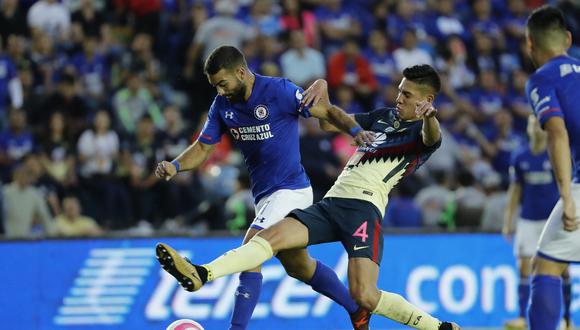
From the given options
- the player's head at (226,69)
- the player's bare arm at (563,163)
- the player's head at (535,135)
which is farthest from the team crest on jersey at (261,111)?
the player's head at (535,135)

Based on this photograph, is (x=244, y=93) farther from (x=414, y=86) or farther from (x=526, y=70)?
(x=526, y=70)

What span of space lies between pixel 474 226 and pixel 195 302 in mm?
4149

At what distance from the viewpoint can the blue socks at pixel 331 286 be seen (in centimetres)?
883

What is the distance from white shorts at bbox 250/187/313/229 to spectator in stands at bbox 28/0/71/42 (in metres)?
8.16

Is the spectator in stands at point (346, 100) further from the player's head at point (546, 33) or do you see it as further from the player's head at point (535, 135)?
the player's head at point (546, 33)

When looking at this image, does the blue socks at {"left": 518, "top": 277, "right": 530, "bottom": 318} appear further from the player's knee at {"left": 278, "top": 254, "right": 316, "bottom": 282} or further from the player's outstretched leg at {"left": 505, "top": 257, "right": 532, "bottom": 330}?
the player's knee at {"left": 278, "top": 254, "right": 316, "bottom": 282}

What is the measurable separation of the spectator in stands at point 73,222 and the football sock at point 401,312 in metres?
6.20

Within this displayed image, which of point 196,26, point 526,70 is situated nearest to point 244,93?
point 196,26

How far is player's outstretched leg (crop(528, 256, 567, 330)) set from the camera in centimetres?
723

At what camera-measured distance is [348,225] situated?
8.18 meters

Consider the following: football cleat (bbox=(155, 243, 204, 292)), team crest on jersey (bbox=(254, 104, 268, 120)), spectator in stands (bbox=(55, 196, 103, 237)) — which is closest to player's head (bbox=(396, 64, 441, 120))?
team crest on jersey (bbox=(254, 104, 268, 120))

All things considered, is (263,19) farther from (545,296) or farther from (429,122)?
(545,296)

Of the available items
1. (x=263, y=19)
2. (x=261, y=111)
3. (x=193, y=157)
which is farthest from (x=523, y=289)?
(x=263, y=19)

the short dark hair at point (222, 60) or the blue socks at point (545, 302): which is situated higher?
the short dark hair at point (222, 60)
